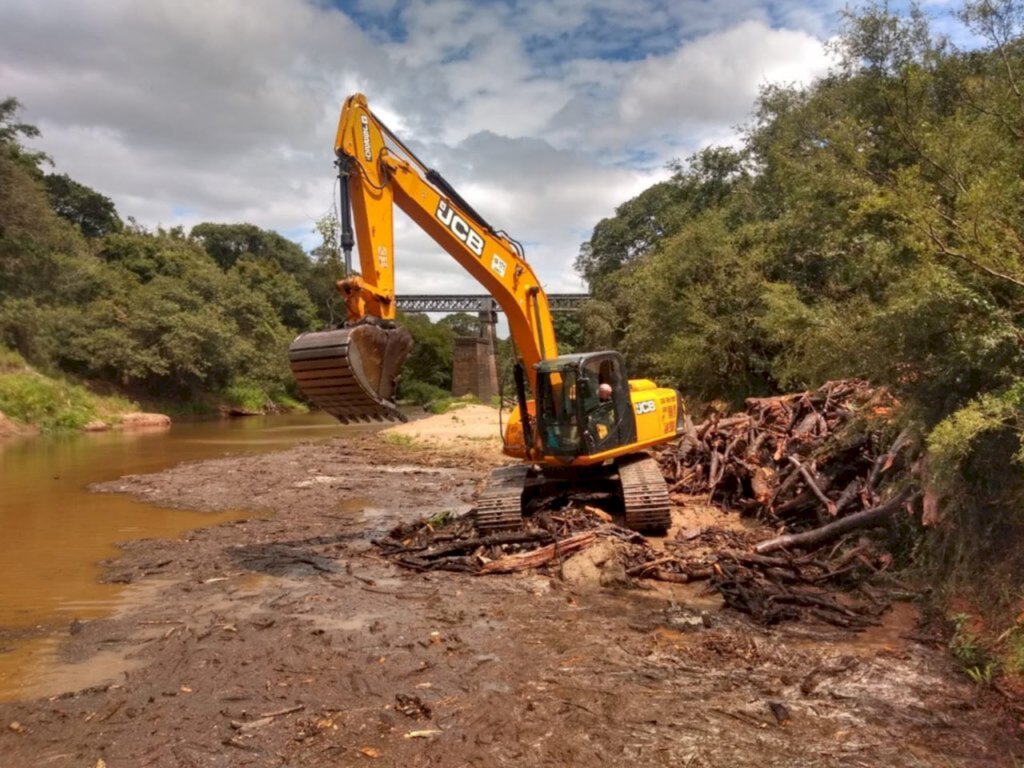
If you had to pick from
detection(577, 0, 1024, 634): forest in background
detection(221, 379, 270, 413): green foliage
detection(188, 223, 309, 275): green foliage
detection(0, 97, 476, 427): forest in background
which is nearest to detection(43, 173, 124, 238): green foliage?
detection(0, 97, 476, 427): forest in background

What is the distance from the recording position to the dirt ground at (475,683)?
4141 mm

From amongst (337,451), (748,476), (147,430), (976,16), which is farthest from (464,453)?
(147,430)

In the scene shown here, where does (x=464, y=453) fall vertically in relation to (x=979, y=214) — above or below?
below

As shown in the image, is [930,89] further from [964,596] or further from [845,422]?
[964,596]

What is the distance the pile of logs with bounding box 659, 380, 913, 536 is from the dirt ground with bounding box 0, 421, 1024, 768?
114 inches

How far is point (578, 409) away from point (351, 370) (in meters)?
3.23

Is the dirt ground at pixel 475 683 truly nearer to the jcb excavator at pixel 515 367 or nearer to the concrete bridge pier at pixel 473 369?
the jcb excavator at pixel 515 367

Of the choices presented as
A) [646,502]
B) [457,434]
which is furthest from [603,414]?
[457,434]

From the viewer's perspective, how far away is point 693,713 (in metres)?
4.52

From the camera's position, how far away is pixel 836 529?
809 cm

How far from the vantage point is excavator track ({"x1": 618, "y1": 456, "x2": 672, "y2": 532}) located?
29.1 feet

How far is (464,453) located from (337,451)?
400 centimetres

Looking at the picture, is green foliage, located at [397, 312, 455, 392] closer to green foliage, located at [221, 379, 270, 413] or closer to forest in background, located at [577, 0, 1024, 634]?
green foliage, located at [221, 379, 270, 413]

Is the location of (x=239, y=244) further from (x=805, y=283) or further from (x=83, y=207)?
(x=805, y=283)
